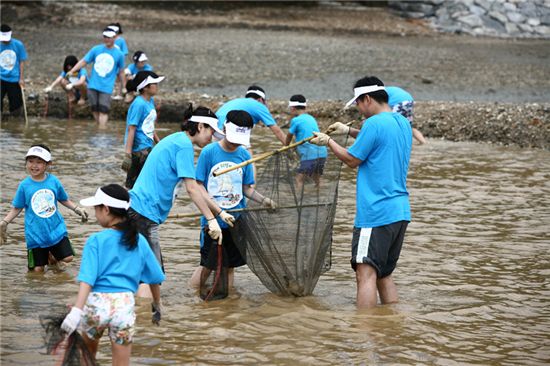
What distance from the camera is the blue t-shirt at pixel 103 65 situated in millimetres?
16141

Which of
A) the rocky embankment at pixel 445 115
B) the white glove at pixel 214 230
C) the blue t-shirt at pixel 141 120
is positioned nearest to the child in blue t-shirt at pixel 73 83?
the rocky embankment at pixel 445 115

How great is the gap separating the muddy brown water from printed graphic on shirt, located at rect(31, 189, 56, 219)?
0.53m

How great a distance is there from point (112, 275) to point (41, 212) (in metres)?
2.83

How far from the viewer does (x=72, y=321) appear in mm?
5195

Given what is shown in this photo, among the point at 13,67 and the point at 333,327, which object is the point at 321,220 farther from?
the point at 13,67

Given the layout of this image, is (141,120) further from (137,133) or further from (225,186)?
(225,186)

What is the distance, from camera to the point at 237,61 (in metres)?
22.1

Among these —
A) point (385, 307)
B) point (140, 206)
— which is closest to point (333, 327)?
point (385, 307)

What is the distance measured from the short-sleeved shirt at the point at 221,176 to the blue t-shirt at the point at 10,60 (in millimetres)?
9380

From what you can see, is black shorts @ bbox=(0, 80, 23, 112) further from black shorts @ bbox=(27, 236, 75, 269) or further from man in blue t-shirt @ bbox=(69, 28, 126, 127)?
black shorts @ bbox=(27, 236, 75, 269)

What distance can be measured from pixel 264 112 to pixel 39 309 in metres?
3.72

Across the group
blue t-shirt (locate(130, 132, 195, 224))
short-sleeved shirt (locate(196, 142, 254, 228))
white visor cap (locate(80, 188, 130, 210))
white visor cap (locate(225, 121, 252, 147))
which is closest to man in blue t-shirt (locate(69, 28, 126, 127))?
short-sleeved shirt (locate(196, 142, 254, 228))

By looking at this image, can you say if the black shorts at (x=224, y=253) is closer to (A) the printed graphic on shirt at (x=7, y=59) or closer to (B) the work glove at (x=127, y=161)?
(B) the work glove at (x=127, y=161)

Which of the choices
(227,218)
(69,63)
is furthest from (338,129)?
(69,63)
